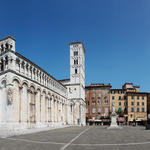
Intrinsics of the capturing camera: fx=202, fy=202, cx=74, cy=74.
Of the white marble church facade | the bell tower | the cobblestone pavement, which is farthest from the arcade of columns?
the bell tower

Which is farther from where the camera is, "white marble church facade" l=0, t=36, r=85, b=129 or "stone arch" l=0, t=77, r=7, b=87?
"stone arch" l=0, t=77, r=7, b=87

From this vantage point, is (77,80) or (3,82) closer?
(3,82)

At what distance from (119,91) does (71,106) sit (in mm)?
22741

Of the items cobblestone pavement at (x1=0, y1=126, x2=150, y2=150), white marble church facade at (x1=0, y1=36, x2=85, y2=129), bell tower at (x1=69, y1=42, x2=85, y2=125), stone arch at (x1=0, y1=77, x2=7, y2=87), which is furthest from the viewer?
bell tower at (x1=69, y1=42, x2=85, y2=125)

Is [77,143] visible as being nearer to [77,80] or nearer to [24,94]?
[24,94]

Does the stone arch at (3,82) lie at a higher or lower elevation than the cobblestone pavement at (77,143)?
higher

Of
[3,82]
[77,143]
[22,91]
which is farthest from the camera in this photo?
[22,91]

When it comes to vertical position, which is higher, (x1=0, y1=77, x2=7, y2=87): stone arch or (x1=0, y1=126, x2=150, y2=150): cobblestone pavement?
(x1=0, y1=77, x2=7, y2=87): stone arch

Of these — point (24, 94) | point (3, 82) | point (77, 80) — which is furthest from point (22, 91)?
point (77, 80)

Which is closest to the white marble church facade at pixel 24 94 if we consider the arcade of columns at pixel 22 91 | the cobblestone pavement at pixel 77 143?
the arcade of columns at pixel 22 91

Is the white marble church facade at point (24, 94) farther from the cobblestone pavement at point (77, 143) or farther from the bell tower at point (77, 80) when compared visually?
the bell tower at point (77, 80)

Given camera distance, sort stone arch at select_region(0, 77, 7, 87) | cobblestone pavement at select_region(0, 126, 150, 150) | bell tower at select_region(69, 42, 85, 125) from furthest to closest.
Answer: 1. bell tower at select_region(69, 42, 85, 125)
2. stone arch at select_region(0, 77, 7, 87)
3. cobblestone pavement at select_region(0, 126, 150, 150)

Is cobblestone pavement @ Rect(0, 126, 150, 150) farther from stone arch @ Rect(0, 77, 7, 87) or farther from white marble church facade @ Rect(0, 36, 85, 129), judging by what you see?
stone arch @ Rect(0, 77, 7, 87)

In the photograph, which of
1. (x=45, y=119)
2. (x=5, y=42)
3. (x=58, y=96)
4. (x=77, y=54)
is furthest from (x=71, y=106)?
(x=5, y=42)
